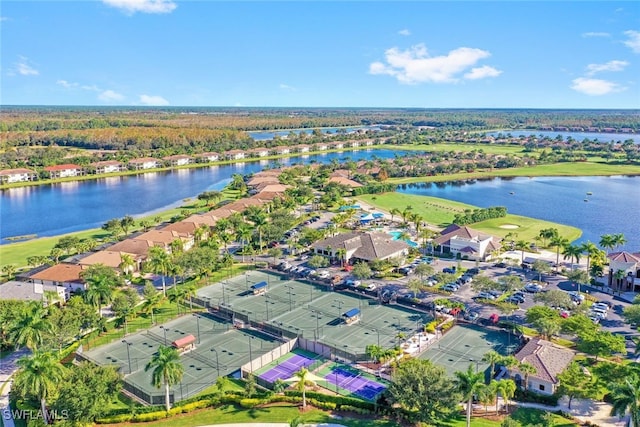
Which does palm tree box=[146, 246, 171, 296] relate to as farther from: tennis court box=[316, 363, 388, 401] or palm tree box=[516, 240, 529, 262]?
palm tree box=[516, 240, 529, 262]

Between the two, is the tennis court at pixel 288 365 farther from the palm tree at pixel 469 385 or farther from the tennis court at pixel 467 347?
the palm tree at pixel 469 385

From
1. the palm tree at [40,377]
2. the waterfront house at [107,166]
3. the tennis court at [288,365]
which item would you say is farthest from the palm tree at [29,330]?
the waterfront house at [107,166]

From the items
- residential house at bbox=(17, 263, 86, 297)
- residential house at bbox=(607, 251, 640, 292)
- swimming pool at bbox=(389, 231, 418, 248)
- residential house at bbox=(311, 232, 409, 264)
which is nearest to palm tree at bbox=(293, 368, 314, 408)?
residential house at bbox=(311, 232, 409, 264)

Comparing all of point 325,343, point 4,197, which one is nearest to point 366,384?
point 325,343

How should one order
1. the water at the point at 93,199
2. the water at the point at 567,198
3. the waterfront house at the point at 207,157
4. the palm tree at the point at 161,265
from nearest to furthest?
the palm tree at the point at 161,265
the water at the point at 567,198
the water at the point at 93,199
the waterfront house at the point at 207,157

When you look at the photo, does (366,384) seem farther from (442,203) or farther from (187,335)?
(442,203)

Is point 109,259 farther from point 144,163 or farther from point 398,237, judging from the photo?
point 144,163

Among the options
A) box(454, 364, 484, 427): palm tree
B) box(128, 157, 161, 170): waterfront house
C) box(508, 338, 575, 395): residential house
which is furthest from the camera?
box(128, 157, 161, 170): waterfront house
